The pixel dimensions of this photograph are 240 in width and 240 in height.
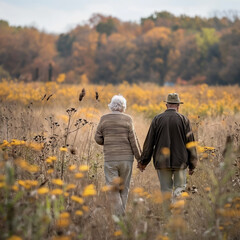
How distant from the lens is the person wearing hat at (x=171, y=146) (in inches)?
195

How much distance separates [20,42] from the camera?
51.1m

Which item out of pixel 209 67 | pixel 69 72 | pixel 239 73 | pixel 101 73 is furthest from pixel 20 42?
pixel 239 73

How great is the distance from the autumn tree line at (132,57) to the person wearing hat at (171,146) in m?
40.7

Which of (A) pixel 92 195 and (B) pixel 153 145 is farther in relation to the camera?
(B) pixel 153 145

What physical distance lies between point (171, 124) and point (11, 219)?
8.70ft

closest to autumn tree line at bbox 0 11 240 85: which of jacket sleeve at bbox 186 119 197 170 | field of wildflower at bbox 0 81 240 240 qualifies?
field of wildflower at bbox 0 81 240 240

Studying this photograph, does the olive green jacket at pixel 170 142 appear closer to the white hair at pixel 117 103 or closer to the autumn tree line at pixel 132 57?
the white hair at pixel 117 103

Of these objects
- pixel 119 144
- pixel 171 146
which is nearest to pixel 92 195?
pixel 119 144

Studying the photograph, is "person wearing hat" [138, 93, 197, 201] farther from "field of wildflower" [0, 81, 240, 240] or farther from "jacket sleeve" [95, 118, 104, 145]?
"jacket sleeve" [95, 118, 104, 145]

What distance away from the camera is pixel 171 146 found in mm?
5008

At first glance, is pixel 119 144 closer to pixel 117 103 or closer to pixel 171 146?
pixel 117 103

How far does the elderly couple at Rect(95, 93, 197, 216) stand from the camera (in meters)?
4.99

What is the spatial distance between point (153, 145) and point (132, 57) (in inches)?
1994

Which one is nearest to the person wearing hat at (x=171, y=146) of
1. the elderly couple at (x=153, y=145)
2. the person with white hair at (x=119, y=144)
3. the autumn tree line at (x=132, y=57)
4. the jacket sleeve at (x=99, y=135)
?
the elderly couple at (x=153, y=145)
